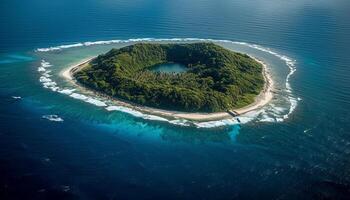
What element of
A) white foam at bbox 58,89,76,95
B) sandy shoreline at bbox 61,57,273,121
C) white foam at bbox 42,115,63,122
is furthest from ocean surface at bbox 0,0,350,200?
sandy shoreline at bbox 61,57,273,121

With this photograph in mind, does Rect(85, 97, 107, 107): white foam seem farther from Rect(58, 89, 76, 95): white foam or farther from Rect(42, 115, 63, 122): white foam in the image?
Rect(42, 115, 63, 122): white foam

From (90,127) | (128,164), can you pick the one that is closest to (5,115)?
(90,127)

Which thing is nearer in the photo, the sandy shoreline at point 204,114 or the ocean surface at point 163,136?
the ocean surface at point 163,136

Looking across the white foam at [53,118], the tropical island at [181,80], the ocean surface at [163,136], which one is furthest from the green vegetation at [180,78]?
the white foam at [53,118]

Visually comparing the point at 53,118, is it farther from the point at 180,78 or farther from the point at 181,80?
the point at 180,78

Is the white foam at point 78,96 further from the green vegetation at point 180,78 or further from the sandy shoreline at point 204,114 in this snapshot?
the green vegetation at point 180,78

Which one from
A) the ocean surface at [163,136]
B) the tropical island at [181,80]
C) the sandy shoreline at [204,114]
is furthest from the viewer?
the tropical island at [181,80]

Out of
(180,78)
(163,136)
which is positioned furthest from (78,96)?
(163,136)
